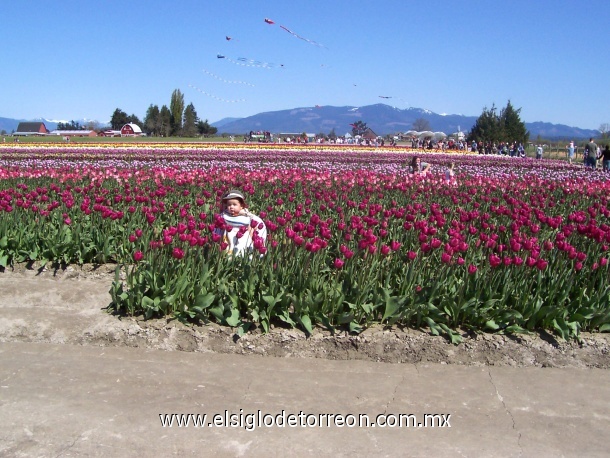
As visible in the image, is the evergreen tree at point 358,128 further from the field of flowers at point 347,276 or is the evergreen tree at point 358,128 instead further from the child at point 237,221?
the field of flowers at point 347,276

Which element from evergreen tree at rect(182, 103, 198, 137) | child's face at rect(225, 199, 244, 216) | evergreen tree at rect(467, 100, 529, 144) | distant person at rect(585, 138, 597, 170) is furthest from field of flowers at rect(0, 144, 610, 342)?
evergreen tree at rect(182, 103, 198, 137)

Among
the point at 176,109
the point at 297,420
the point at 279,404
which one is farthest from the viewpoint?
the point at 176,109

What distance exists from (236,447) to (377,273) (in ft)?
7.34

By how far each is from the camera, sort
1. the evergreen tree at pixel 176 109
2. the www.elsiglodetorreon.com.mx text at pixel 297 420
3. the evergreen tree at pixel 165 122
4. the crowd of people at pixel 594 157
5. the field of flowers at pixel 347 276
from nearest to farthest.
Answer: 1. the www.elsiglodetorreon.com.mx text at pixel 297 420
2. the field of flowers at pixel 347 276
3. the crowd of people at pixel 594 157
4. the evergreen tree at pixel 165 122
5. the evergreen tree at pixel 176 109

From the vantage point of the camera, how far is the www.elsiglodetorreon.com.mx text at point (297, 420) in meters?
3.47

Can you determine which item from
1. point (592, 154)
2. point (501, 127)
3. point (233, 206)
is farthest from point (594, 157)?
point (501, 127)

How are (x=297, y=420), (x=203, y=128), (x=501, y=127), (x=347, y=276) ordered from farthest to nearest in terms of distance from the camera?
(x=203, y=128)
(x=501, y=127)
(x=347, y=276)
(x=297, y=420)

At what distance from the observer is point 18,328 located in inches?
192

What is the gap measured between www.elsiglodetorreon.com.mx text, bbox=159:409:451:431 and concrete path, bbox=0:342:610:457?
0.01 metres

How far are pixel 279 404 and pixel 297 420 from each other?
0.21m

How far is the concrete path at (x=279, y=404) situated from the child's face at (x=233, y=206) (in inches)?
89.7

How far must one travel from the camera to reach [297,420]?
139 inches

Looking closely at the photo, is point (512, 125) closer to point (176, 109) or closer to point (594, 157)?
point (594, 157)

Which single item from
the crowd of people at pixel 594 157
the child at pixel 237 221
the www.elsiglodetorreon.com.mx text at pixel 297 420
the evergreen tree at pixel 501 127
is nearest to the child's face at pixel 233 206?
the child at pixel 237 221
